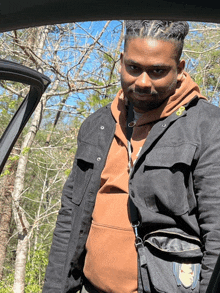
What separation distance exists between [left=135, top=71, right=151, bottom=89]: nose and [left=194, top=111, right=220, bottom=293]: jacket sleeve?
271 millimetres

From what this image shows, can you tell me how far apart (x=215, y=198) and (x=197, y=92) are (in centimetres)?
45

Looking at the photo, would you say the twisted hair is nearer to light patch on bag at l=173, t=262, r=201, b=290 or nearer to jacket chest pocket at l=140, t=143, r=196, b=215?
jacket chest pocket at l=140, t=143, r=196, b=215

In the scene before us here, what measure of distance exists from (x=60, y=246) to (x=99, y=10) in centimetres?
160

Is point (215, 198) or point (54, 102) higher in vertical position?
point (54, 102)

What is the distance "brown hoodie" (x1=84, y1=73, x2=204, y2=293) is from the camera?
1416 mm

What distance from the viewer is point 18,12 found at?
0.99 feet

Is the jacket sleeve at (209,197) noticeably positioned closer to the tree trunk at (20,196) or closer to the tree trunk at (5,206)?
the tree trunk at (20,196)

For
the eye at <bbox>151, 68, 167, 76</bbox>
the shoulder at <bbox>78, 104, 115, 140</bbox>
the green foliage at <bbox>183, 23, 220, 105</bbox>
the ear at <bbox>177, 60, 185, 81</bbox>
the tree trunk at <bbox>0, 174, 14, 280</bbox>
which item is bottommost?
the tree trunk at <bbox>0, 174, 14, 280</bbox>

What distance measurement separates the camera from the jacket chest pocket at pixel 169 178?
4.34ft

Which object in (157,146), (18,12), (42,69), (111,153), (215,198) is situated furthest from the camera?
(42,69)

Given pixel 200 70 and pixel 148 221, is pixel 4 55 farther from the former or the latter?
pixel 148 221

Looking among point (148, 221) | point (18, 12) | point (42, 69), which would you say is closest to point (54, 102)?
point (42, 69)

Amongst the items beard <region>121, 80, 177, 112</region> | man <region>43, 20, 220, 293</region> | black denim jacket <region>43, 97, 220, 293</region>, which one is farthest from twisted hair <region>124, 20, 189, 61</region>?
black denim jacket <region>43, 97, 220, 293</region>

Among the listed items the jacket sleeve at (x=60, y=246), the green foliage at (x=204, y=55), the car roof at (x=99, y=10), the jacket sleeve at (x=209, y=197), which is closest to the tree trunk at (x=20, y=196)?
A: the green foliage at (x=204, y=55)
